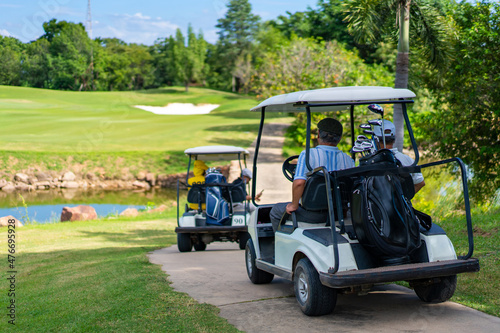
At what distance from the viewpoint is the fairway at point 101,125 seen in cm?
3522

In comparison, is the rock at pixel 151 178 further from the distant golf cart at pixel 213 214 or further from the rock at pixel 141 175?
the distant golf cart at pixel 213 214

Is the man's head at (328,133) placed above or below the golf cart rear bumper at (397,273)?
above

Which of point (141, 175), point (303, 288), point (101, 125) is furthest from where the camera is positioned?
point (101, 125)

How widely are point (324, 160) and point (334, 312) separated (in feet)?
Result: 4.34

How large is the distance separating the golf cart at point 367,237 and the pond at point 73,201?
17.1 metres

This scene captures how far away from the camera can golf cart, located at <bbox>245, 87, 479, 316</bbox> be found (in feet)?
14.8

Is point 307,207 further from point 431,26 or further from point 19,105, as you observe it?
point 19,105

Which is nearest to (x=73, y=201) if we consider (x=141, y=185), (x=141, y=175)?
(x=141, y=185)

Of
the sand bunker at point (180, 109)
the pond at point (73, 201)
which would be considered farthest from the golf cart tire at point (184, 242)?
the sand bunker at point (180, 109)

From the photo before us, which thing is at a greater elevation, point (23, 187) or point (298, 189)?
point (298, 189)

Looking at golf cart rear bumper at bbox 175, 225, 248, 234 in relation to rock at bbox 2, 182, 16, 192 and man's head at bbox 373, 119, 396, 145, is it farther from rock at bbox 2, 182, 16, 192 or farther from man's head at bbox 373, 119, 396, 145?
rock at bbox 2, 182, 16, 192

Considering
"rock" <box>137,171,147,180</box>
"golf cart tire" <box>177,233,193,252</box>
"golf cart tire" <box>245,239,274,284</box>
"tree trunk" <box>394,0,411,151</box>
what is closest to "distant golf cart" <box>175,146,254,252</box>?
"golf cart tire" <box>177,233,193,252</box>

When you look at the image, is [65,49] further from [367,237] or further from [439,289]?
[439,289]

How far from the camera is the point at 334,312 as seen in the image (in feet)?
16.3
